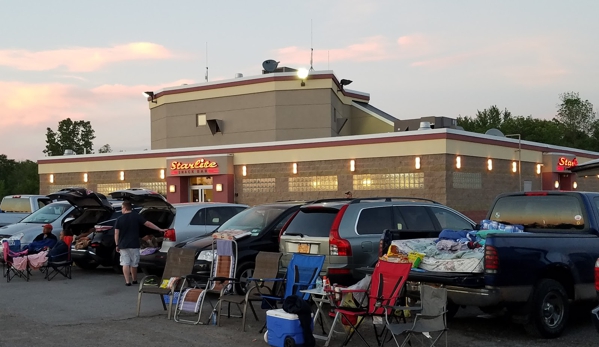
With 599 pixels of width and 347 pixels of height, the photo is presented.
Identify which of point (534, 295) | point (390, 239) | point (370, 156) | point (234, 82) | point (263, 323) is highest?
point (234, 82)

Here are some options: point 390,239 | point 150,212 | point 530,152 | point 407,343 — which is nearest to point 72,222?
point 150,212

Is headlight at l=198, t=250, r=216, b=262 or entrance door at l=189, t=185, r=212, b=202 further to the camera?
entrance door at l=189, t=185, r=212, b=202

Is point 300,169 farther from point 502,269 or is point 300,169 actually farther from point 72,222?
point 502,269

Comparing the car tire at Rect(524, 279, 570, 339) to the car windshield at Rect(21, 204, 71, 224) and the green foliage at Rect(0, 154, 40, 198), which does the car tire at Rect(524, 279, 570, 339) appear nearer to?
the car windshield at Rect(21, 204, 71, 224)

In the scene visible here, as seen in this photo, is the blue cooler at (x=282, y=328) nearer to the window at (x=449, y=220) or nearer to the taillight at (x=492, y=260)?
the taillight at (x=492, y=260)

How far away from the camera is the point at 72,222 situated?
1686cm

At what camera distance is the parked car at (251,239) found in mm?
11812

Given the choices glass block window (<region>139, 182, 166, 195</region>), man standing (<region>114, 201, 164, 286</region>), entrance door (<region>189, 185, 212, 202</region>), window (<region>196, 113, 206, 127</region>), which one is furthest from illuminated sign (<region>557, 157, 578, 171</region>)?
man standing (<region>114, 201, 164, 286</region>)

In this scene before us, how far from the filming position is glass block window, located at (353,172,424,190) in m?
27.5

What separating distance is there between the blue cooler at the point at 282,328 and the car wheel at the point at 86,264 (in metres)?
9.11

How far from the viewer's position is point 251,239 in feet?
39.7

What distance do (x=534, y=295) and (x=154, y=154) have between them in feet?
96.1

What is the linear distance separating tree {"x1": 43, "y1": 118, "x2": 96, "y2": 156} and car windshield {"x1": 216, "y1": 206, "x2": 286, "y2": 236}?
6973 centimetres

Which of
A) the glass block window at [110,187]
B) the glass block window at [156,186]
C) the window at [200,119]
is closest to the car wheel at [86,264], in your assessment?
the glass block window at [156,186]
